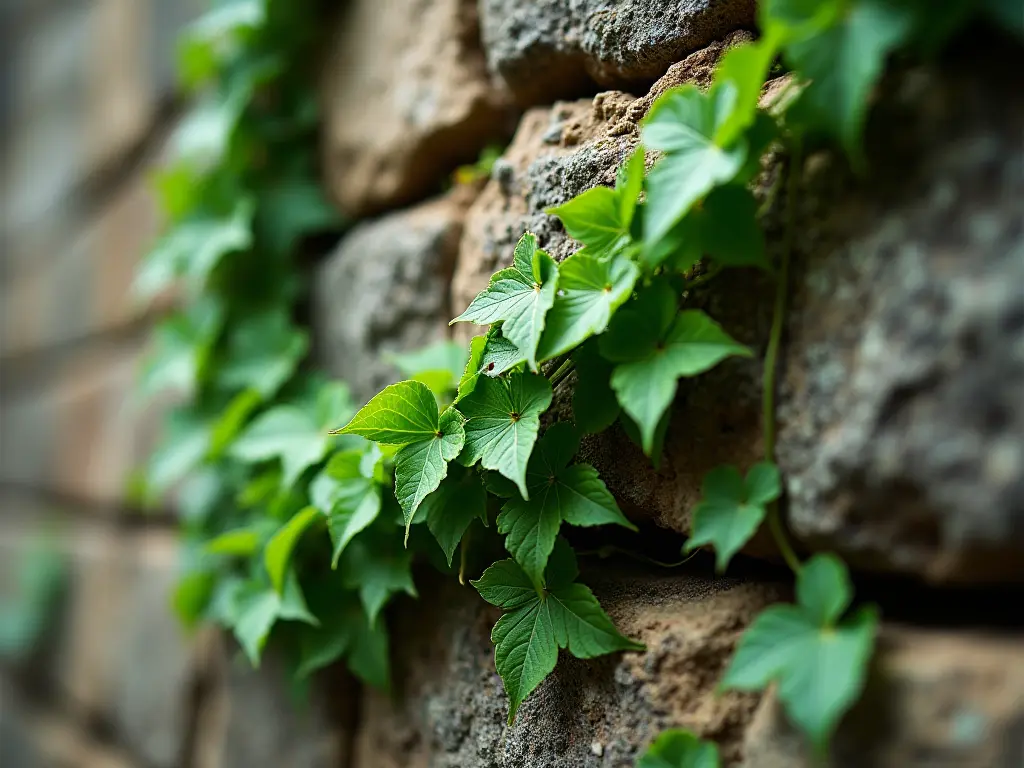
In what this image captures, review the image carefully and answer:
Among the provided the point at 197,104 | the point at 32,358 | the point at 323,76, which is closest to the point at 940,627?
the point at 323,76

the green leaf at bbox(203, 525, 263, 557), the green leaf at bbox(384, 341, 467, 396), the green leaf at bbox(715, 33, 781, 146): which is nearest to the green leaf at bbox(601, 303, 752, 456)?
the green leaf at bbox(715, 33, 781, 146)

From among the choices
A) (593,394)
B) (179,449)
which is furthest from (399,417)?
(179,449)

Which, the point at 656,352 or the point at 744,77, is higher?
the point at 744,77

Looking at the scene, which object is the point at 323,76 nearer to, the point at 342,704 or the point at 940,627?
the point at 342,704

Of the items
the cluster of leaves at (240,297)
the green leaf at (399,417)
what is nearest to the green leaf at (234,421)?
the cluster of leaves at (240,297)

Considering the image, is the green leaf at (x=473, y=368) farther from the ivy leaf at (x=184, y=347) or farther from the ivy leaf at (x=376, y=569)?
the ivy leaf at (x=184, y=347)

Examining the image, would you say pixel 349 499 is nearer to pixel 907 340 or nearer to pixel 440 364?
pixel 440 364

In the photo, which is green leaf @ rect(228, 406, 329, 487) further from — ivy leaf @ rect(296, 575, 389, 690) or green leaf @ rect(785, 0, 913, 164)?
green leaf @ rect(785, 0, 913, 164)
